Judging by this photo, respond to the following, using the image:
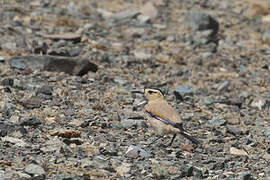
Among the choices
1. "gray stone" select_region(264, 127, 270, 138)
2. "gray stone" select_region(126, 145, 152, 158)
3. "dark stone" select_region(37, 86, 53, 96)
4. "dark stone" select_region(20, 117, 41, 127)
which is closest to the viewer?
"gray stone" select_region(126, 145, 152, 158)

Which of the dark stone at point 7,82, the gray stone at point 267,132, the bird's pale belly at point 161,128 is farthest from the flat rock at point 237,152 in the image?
the dark stone at point 7,82

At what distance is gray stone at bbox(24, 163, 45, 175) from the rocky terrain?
0.5 inches

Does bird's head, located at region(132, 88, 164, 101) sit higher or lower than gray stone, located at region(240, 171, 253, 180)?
higher

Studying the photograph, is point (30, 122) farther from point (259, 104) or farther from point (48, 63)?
point (259, 104)

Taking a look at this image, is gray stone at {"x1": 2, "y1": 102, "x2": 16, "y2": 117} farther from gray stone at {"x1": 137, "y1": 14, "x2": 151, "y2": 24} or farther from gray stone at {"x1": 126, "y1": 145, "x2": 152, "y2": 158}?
gray stone at {"x1": 137, "y1": 14, "x2": 151, "y2": 24}

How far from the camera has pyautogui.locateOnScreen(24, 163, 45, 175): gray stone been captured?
24.2ft

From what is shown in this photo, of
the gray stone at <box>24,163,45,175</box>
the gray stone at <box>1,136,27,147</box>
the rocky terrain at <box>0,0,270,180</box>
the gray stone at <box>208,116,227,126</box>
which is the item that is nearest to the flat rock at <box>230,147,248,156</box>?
the rocky terrain at <box>0,0,270,180</box>

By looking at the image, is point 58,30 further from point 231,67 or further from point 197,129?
point 197,129

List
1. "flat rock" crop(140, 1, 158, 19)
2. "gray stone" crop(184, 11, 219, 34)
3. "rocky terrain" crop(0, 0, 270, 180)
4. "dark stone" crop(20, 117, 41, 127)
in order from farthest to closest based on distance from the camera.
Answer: "flat rock" crop(140, 1, 158, 19), "gray stone" crop(184, 11, 219, 34), "dark stone" crop(20, 117, 41, 127), "rocky terrain" crop(0, 0, 270, 180)

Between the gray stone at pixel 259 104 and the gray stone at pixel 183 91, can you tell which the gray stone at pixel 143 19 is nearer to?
the gray stone at pixel 183 91

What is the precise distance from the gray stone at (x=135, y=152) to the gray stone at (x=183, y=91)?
13.7 feet

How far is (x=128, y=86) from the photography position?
42.4 ft

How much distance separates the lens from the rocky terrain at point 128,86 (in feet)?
27.5

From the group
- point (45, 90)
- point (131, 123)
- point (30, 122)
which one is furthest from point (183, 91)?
point (30, 122)
